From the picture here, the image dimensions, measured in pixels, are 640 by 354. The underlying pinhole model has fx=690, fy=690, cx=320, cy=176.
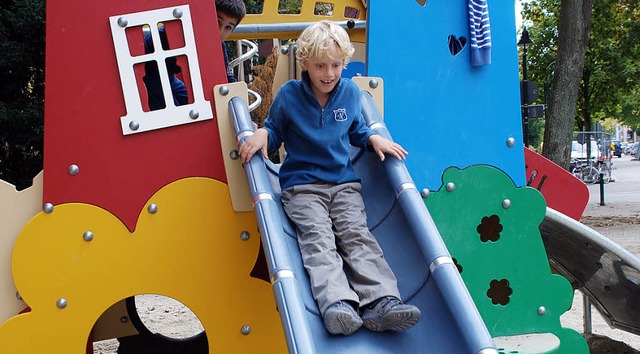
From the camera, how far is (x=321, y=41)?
2664 millimetres

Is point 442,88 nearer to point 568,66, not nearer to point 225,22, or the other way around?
point 225,22

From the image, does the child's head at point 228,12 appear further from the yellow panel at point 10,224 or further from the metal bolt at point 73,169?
the yellow panel at point 10,224

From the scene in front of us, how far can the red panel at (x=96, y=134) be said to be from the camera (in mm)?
3047

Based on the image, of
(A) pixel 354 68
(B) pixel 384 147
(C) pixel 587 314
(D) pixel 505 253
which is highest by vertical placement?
(A) pixel 354 68

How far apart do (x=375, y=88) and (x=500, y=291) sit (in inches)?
57.1

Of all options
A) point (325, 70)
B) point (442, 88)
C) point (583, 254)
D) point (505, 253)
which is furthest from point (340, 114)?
point (583, 254)

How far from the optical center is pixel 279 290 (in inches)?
89.7

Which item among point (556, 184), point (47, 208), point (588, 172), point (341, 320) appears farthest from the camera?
point (588, 172)

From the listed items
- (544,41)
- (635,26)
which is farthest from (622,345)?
(544,41)

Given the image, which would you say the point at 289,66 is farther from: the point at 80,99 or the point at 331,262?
the point at 331,262

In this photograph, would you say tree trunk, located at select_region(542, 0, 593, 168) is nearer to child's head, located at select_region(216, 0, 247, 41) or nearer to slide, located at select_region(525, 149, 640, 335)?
slide, located at select_region(525, 149, 640, 335)

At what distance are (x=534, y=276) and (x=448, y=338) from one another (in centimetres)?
182

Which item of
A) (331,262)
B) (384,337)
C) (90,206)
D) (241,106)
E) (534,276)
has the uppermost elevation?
(241,106)

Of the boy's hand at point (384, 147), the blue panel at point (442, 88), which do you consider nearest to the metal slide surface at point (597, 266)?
the blue panel at point (442, 88)
